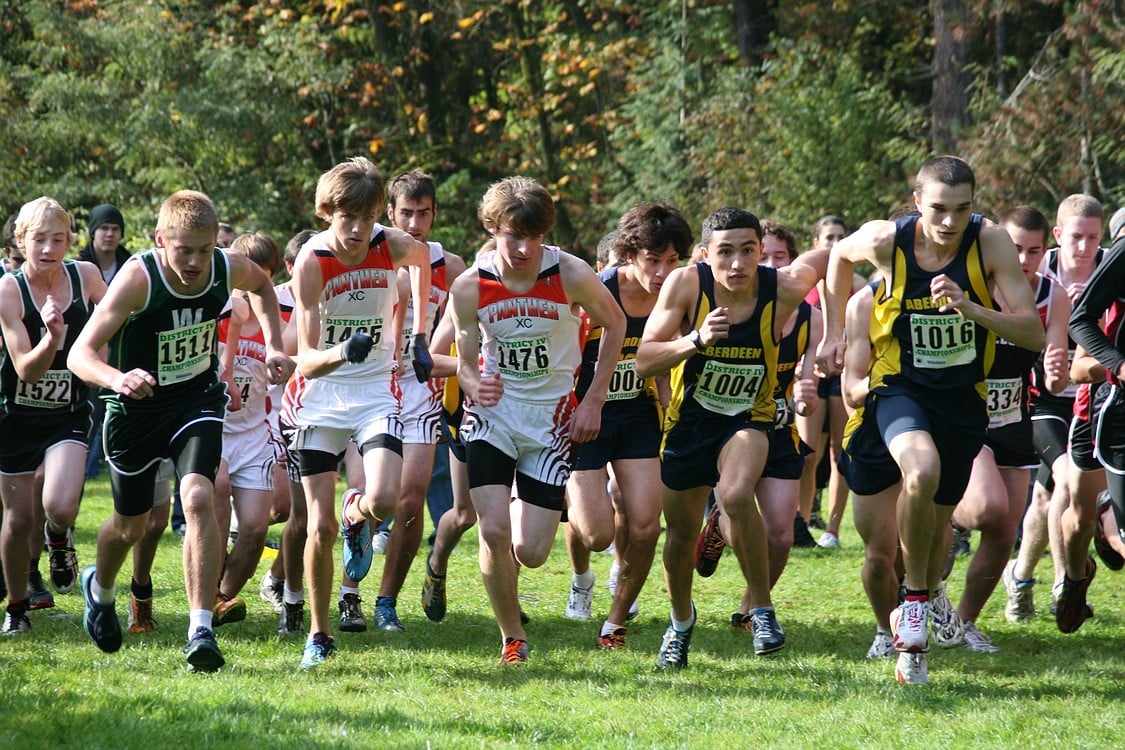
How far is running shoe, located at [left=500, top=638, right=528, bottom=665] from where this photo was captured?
630 centimetres

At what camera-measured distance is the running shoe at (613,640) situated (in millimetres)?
6875

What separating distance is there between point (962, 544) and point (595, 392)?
4.74 metres

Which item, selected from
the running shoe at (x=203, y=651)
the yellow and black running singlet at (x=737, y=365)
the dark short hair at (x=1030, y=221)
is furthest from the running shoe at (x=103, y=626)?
the dark short hair at (x=1030, y=221)

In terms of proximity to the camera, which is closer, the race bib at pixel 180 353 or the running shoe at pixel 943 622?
the race bib at pixel 180 353

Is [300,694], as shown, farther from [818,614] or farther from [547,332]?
[818,614]

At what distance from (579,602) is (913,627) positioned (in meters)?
2.56

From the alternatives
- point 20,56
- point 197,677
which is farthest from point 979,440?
point 20,56

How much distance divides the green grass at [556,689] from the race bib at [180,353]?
134 cm

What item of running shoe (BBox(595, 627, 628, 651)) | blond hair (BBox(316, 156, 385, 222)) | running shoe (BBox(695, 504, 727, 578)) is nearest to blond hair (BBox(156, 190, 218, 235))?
blond hair (BBox(316, 156, 385, 222))

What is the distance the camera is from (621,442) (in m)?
7.04

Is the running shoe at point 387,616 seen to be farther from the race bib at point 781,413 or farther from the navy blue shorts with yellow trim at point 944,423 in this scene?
the navy blue shorts with yellow trim at point 944,423

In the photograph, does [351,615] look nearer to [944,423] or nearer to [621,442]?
[621,442]

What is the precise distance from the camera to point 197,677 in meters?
5.87

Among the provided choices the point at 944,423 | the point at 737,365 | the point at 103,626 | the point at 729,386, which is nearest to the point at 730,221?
the point at 737,365
